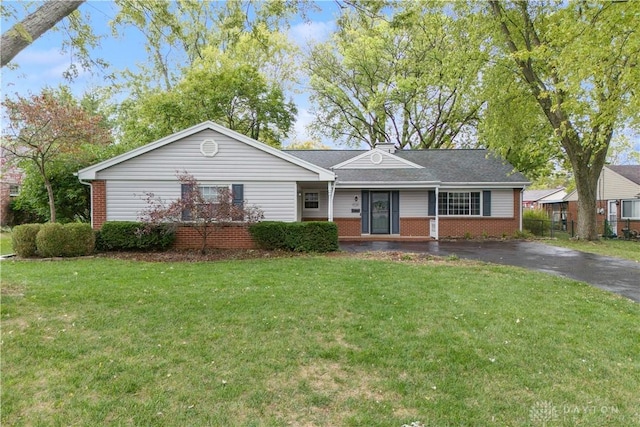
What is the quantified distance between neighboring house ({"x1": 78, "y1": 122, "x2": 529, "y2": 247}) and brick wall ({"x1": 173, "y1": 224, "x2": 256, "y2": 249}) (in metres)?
0.03

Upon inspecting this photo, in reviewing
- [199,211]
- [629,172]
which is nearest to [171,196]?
[199,211]

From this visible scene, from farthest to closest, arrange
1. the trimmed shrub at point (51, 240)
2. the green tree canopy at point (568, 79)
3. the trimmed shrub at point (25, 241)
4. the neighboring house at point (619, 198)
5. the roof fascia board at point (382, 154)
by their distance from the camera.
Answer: the neighboring house at point (619, 198) → the roof fascia board at point (382, 154) → the trimmed shrub at point (25, 241) → the trimmed shrub at point (51, 240) → the green tree canopy at point (568, 79)

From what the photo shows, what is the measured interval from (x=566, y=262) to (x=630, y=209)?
15628 mm

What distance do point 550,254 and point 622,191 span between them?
15594 millimetres

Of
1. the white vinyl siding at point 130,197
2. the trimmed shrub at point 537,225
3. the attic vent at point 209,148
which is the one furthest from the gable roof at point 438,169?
the white vinyl siding at point 130,197

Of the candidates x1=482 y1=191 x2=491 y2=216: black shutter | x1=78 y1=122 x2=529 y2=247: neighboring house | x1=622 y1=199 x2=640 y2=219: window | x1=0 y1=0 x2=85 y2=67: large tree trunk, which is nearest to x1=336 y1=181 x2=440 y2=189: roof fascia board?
x1=78 y1=122 x2=529 y2=247: neighboring house

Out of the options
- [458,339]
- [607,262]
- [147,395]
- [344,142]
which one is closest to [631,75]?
[607,262]

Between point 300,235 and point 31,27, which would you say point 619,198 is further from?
point 31,27

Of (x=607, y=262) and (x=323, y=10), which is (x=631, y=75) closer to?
(x=607, y=262)

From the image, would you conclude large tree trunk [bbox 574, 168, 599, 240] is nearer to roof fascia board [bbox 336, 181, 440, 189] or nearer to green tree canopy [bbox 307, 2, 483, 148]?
roof fascia board [bbox 336, 181, 440, 189]

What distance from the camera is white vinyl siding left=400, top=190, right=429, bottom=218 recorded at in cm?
1697

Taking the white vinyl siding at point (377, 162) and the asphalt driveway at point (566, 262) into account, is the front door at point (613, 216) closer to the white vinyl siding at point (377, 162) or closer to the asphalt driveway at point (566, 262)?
the asphalt driveway at point (566, 262)

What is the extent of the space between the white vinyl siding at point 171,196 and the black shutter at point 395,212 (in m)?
6.18

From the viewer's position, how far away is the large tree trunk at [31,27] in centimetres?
470
